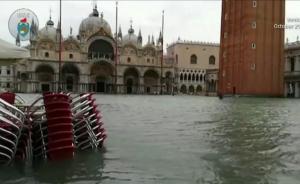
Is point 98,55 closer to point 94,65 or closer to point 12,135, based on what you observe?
point 94,65

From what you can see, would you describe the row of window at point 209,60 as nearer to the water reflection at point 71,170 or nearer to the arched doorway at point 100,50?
the arched doorway at point 100,50

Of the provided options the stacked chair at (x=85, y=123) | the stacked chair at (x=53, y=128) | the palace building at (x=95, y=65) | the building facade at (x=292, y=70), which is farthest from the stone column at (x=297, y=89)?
the stacked chair at (x=53, y=128)

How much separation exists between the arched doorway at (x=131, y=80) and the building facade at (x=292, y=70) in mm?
28519

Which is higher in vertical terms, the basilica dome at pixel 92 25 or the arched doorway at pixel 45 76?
the basilica dome at pixel 92 25

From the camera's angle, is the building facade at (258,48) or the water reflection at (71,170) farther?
the building facade at (258,48)

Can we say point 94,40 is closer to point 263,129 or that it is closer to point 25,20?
point 25,20

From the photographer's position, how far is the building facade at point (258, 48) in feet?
191

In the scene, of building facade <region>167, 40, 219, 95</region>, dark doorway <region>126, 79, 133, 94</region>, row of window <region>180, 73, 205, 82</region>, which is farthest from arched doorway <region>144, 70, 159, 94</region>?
row of window <region>180, 73, 205, 82</region>

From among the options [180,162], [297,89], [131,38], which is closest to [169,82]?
[131,38]

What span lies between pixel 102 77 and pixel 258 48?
3575cm

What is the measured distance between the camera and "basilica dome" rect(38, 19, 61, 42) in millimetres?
85756

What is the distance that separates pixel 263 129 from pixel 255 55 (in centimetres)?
4445

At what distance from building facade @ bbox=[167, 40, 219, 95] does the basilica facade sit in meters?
10.9

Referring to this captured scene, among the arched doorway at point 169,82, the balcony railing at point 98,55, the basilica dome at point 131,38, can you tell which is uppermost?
the basilica dome at point 131,38
